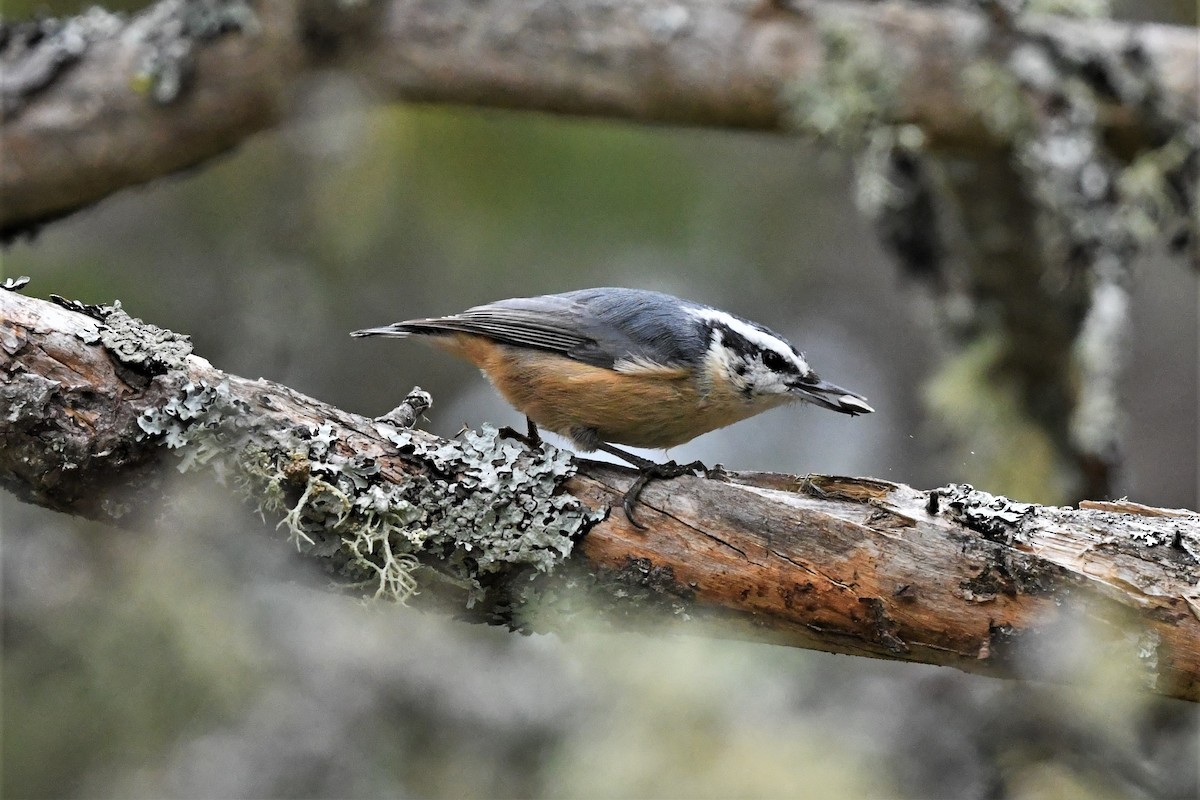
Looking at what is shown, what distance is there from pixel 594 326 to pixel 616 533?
891 mm

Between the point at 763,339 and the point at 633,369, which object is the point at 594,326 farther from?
the point at 763,339

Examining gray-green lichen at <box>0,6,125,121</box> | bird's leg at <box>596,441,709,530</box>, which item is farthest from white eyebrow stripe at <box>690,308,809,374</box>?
gray-green lichen at <box>0,6,125,121</box>

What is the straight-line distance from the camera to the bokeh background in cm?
295

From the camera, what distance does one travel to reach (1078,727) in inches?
132

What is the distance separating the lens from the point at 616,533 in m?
2.24

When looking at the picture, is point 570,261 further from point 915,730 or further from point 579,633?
point 579,633

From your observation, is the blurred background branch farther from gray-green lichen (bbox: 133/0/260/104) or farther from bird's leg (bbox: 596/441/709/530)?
bird's leg (bbox: 596/441/709/530)

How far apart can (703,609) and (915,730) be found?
73.7 inches

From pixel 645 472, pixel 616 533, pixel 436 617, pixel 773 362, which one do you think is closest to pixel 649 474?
pixel 645 472

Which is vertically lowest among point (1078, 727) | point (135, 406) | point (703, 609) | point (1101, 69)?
point (1078, 727)

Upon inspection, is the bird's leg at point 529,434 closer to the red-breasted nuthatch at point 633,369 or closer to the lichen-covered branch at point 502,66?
the red-breasted nuthatch at point 633,369

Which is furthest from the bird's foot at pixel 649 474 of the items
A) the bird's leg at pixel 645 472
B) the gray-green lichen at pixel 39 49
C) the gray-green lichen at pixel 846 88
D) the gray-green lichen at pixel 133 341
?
the gray-green lichen at pixel 39 49

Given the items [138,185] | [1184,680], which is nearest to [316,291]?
[138,185]

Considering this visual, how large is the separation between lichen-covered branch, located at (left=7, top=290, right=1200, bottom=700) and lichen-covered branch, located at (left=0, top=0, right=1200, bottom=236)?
6.67 feet
